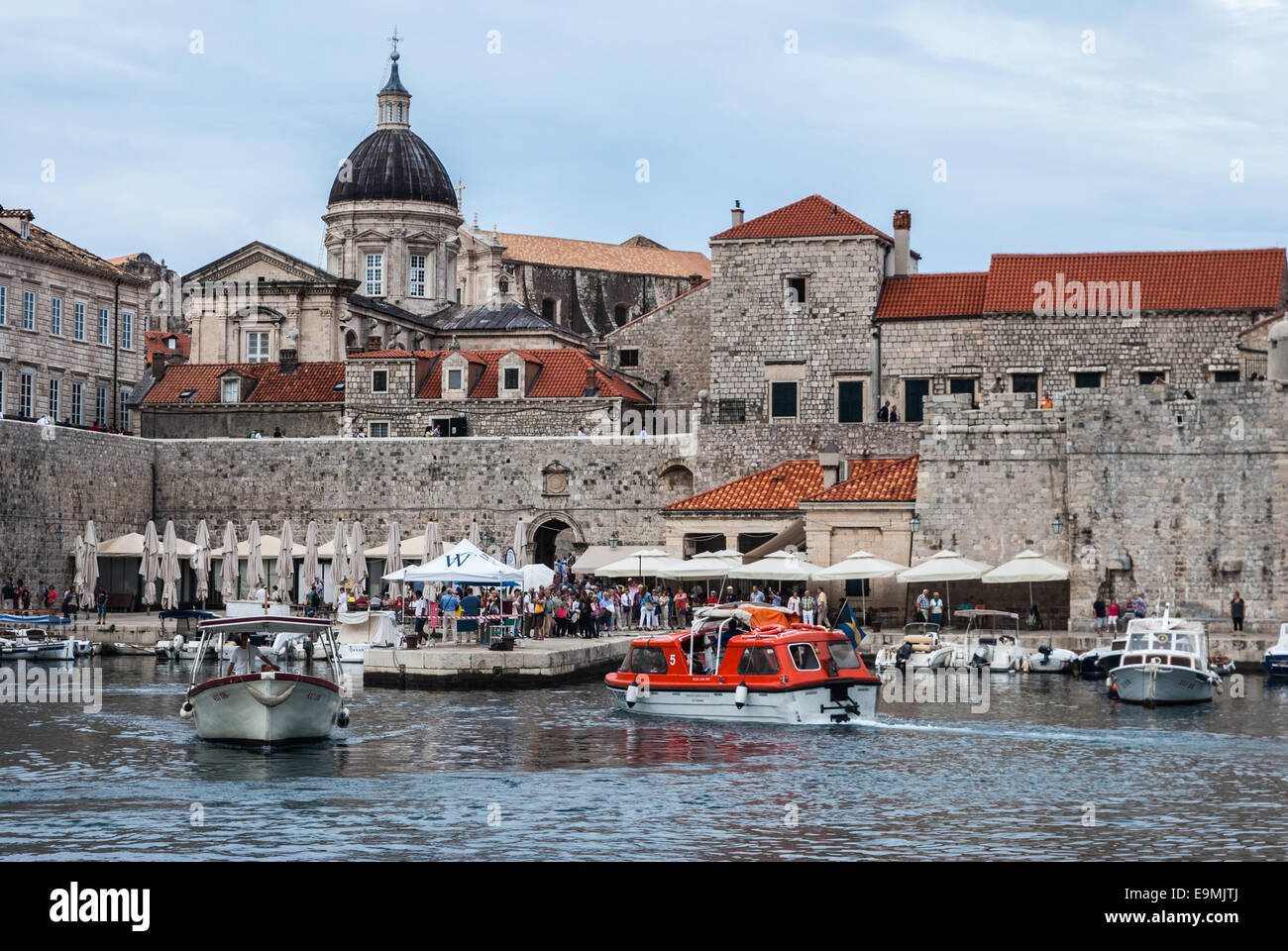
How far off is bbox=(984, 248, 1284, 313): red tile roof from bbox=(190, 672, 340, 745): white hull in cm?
2666

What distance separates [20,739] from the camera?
73.5 feet

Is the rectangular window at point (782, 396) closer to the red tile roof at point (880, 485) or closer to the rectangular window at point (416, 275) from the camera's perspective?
the red tile roof at point (880, 485)

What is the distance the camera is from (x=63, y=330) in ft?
170

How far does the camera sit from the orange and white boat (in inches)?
952


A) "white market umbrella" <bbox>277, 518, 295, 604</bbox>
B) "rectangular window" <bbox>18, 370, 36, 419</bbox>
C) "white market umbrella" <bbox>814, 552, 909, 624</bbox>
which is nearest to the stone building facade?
"rectangular window" <bbox>18, 370, 36, 419</bbox>

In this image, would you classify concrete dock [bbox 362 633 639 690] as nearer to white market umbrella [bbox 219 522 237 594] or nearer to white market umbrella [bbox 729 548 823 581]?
white market umbrella [bbox 729 548 823 581]

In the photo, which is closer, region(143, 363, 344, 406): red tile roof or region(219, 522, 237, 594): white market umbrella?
region(219, 522, 237, 594): white market umbrella

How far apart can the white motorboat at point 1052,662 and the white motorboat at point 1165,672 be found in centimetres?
301

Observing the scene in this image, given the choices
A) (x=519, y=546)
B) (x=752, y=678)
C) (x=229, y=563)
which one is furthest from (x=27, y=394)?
(x=752, y=678)

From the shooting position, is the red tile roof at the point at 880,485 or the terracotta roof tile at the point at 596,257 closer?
the red tile roof at the point at 880,485

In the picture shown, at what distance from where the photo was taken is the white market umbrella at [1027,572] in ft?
A: 114

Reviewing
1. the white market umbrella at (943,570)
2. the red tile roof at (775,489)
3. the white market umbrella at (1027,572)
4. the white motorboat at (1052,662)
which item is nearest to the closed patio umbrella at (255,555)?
the red tile roof at (775,489)

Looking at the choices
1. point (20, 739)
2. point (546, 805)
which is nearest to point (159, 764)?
point (20, 739)
